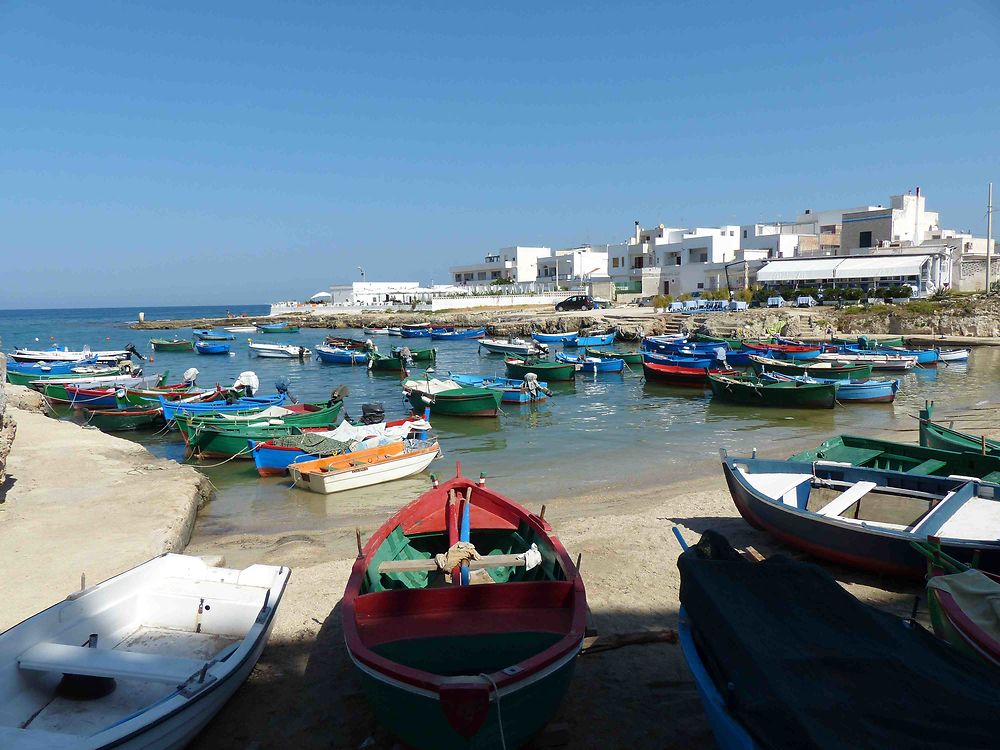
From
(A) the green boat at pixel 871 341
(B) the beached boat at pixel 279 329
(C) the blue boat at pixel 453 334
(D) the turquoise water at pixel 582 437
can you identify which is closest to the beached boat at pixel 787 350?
(A) the green boat at pixel 871 341

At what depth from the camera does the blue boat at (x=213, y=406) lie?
66.1 ft

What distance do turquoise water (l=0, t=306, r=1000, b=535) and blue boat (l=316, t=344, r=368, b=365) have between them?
527 centimetres

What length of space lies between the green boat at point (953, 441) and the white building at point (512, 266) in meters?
80.9

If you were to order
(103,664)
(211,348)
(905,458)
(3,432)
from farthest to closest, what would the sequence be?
(211,348) → (3,432) → (905,458) → (103,664)

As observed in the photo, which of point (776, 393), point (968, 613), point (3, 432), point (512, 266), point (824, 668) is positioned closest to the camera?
point (824, 668)

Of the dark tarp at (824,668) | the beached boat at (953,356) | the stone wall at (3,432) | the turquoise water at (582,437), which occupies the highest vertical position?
the stone wall at (3,432)

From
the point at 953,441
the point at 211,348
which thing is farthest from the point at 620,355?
the point at 211,348

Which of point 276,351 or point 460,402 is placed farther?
point 276,351

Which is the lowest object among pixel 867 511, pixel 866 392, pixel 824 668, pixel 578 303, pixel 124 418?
pixel 866 392

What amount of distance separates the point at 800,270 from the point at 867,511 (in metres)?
53.8

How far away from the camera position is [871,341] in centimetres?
3809

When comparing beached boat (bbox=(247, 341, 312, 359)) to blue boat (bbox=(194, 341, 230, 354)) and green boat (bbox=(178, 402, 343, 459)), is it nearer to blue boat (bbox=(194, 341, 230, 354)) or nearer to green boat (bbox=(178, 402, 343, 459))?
blue boat (bbox=(194, 341, 230, 354))

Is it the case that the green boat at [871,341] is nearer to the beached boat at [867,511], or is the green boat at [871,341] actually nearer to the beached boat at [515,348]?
the beached boat at [515,348]

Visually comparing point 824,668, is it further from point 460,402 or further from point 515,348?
point 515,348
